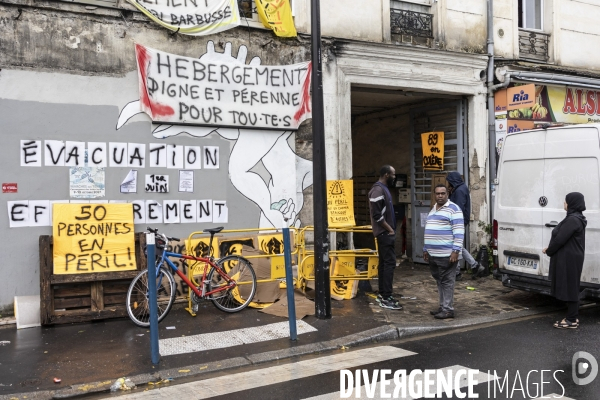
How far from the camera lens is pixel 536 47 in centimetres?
1225

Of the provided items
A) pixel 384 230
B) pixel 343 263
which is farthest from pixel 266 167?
pixel 384 230

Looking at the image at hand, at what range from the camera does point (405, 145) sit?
1291 centimetres

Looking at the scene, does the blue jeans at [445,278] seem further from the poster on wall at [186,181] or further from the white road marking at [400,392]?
the poster on wall at [186,181]

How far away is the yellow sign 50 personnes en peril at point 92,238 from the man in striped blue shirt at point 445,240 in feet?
12.9

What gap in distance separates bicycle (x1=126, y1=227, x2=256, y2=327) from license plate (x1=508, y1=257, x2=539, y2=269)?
12.1ft

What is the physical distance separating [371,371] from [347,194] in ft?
13.3

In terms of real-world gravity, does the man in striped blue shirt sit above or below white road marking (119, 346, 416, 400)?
above

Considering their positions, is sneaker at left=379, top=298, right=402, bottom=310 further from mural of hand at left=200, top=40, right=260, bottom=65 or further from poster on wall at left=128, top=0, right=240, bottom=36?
poster on wall at left=128, top=0, right=240, bottom=36

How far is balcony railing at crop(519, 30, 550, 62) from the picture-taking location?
1208 cm

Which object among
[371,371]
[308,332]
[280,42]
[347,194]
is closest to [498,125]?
[347,194]

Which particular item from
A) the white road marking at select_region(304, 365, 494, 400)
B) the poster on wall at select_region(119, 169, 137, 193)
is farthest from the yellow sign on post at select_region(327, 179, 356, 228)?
the white road marking at select_region(304, 365, 494, 400)

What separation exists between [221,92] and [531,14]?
7565 millimetres

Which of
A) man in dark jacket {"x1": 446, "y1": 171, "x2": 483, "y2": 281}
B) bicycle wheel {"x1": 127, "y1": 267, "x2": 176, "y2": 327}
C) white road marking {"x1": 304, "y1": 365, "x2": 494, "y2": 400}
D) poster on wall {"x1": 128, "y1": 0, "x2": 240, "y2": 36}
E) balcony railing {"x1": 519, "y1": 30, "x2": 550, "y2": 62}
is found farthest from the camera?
balcony railing {"x1": 519, "y1": 30, "x2": 550, "y2": 62}

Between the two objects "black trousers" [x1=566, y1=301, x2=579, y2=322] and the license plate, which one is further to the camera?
the license plate
